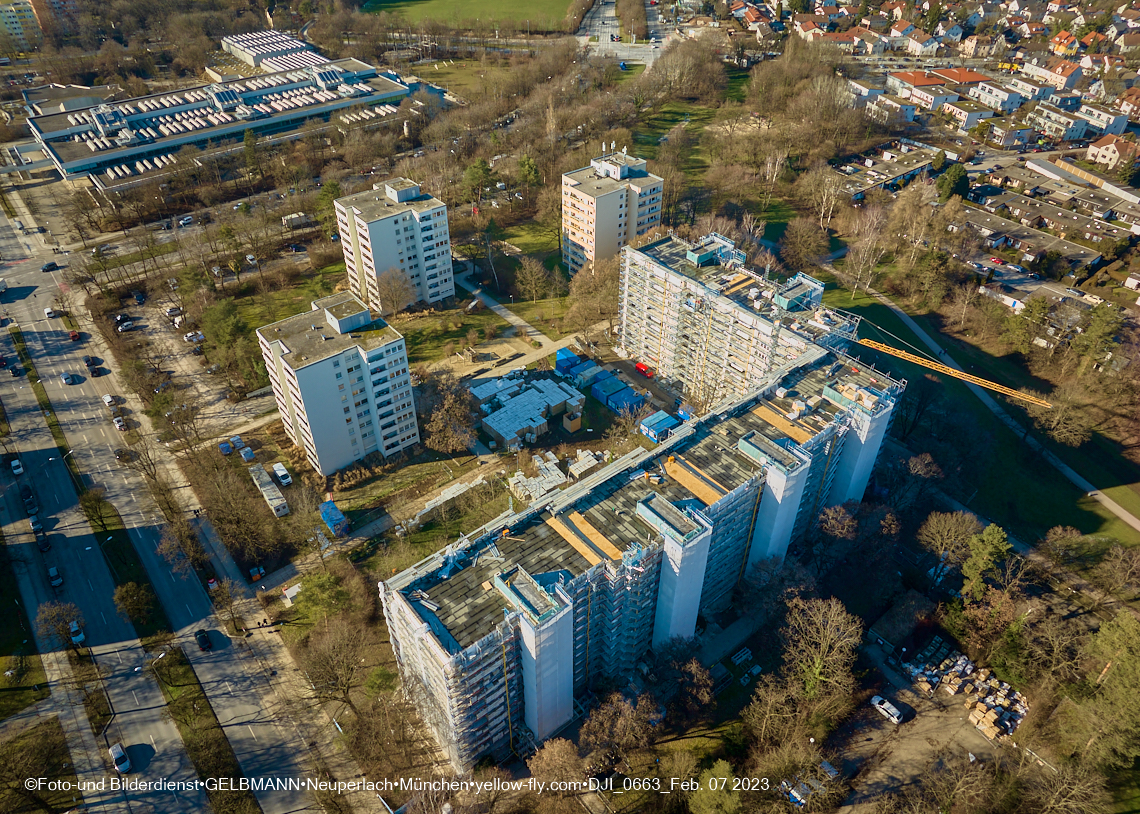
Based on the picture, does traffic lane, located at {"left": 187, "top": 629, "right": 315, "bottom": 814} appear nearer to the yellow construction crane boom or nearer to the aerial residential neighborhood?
the aerial residential neighborhood

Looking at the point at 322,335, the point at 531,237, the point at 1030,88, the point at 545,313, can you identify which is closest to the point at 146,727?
the point at 322,335

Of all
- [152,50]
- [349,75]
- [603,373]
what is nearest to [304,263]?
[603,373]

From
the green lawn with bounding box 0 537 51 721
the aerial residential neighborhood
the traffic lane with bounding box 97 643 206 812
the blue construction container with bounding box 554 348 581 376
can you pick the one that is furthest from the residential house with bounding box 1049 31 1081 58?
the green lawn with bounding box 0 537 51 721

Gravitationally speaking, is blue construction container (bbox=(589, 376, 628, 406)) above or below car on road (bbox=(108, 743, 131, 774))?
above

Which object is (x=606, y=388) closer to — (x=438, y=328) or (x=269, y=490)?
(x=438, y=328)

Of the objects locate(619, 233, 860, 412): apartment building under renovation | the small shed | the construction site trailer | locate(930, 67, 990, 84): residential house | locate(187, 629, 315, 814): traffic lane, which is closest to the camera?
locate(187, 629, 315, 814): traffic lane

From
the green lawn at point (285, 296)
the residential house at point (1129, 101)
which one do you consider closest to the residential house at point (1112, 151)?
the residential house at point (1129, 101)
